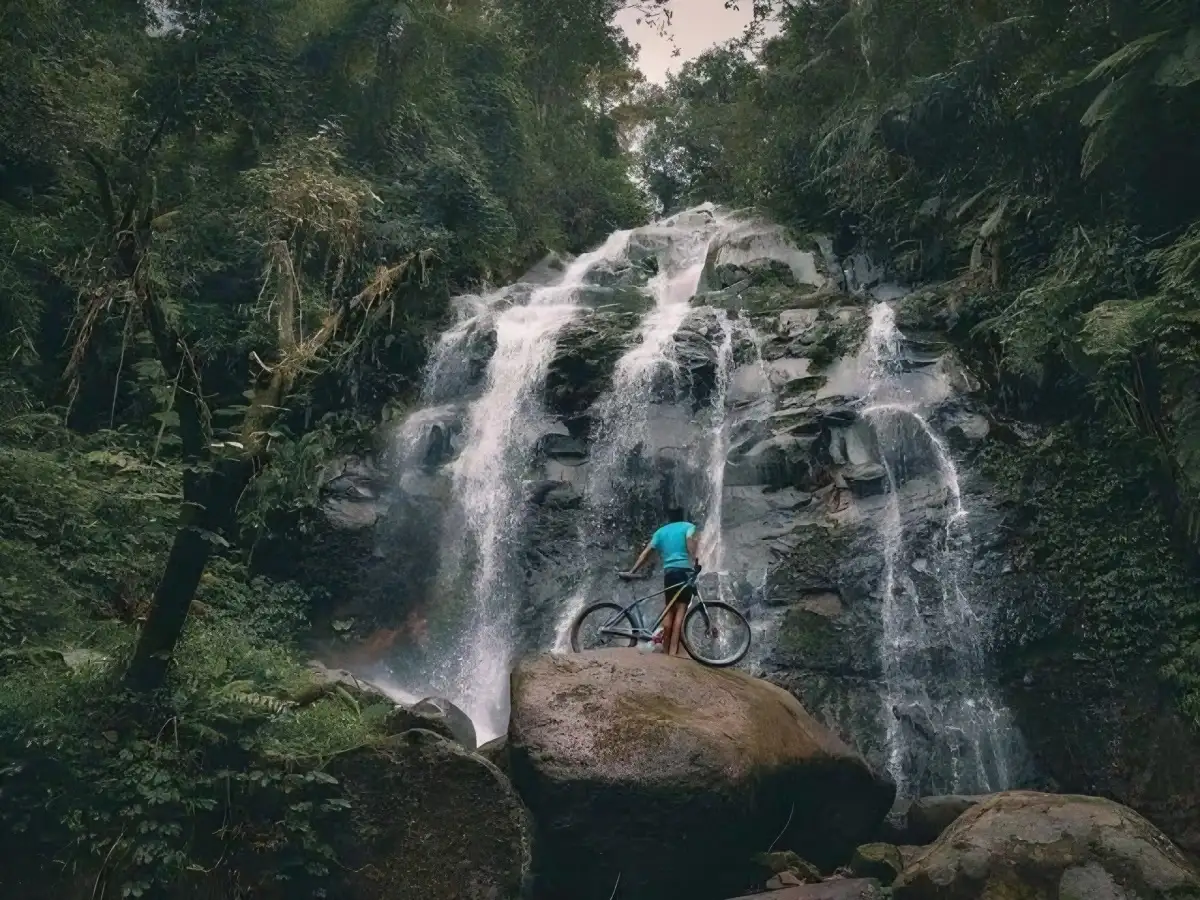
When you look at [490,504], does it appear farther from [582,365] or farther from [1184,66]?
[1184,66]

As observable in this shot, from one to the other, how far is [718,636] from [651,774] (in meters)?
2.54

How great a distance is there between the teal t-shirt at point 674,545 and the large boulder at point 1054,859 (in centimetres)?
312

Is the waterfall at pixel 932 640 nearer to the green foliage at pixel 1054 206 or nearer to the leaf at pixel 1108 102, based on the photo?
the green foliage at pixel 1054 206

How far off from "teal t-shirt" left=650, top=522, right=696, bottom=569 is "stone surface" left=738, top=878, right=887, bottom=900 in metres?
2.81

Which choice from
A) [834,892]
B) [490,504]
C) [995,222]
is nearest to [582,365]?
[490,504]

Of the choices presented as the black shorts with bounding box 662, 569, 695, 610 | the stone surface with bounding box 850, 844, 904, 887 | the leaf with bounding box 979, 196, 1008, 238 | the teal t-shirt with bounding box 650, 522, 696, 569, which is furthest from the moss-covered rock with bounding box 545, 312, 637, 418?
the stone surface with bounding box 850, 844, 904, 887

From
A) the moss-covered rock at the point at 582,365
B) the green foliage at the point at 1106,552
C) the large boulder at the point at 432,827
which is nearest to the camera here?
the large boulder at the point at 432,827

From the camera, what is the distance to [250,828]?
23.0 ft

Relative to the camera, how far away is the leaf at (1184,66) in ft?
30.2

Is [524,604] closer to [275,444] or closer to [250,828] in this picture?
[275,444]

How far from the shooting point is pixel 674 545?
8.73 meters

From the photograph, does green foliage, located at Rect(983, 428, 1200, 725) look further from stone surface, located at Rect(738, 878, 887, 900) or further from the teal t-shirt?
the teal t-shirt

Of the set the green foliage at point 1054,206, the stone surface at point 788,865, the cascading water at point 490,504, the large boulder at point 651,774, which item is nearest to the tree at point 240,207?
the cascading water at point 490,504

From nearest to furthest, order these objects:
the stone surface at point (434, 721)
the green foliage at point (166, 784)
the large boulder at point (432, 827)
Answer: the green foliage at point (166, 784) < the large boulder at point (432, 827) < the stone surface at point (434, 721)
